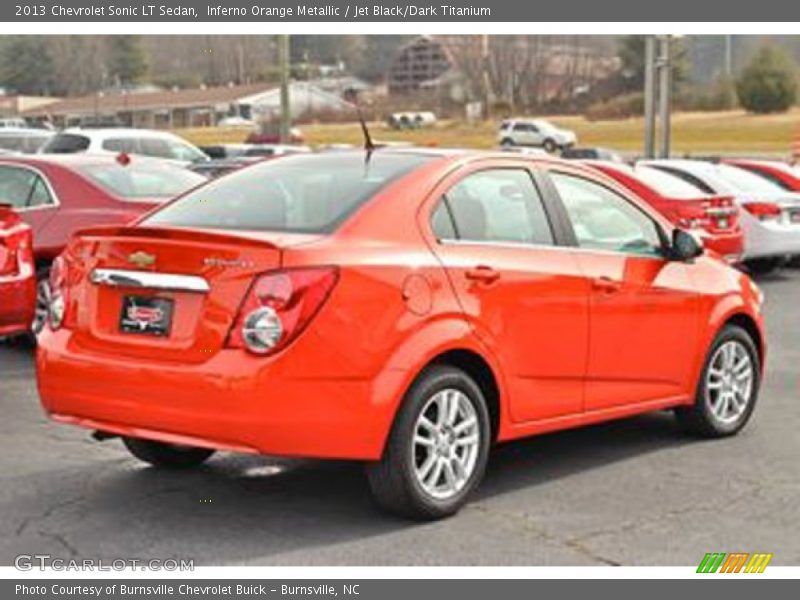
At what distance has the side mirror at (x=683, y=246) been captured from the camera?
22.7 feet

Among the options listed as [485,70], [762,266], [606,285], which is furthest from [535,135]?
[606,285]

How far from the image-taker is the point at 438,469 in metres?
5.59

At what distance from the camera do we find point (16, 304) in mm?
8125

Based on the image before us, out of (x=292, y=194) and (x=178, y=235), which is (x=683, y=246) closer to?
(x=292, y=194)

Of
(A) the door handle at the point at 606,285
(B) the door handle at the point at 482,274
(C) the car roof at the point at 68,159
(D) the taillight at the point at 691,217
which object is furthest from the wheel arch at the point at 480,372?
(D) the taillight at the point at 691,217

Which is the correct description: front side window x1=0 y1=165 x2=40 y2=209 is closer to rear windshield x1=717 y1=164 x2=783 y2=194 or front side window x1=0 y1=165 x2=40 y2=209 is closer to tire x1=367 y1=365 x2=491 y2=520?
tire x1=367 y1=365 x2=491 y2=520

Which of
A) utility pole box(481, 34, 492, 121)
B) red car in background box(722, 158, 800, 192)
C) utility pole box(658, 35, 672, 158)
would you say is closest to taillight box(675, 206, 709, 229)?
red car in background box(722, 158, 800, 192)

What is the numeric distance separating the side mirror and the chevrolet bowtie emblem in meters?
2.92

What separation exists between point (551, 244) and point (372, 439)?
1.54 meters

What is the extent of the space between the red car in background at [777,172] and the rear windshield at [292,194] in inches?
467

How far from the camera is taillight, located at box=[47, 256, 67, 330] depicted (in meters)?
5.79
